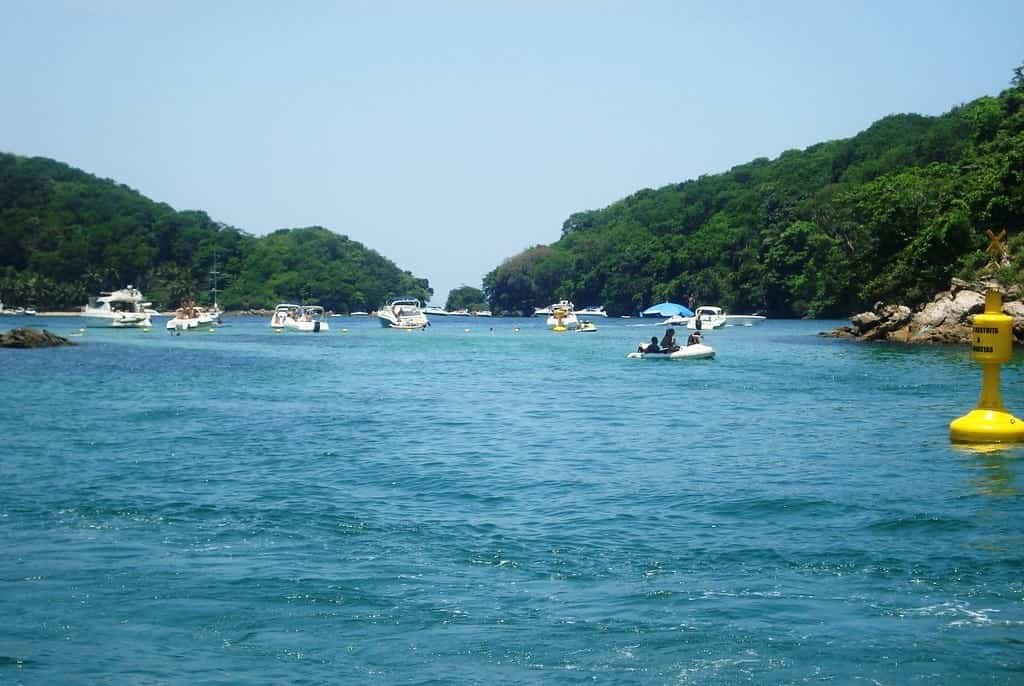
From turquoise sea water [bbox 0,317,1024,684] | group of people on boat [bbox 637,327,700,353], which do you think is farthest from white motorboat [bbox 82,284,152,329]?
turquoise sea water [bbox 0,317,1024,684]

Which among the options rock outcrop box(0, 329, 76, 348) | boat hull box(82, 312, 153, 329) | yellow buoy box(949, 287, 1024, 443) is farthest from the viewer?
boat hull box(82, 312, 153, 329)

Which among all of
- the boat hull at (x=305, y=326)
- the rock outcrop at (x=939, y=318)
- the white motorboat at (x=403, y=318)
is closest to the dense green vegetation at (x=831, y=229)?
the rock outcrop at (x=939, y=318)

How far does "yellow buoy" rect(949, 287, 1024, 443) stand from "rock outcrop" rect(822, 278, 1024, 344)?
113ft

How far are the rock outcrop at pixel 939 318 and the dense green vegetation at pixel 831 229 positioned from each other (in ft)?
8.03

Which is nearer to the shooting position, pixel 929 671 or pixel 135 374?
pixel 929 671

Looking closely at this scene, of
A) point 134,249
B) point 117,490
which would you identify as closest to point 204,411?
point 117,490

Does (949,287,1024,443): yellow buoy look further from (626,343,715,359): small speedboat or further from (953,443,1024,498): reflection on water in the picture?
(626,343,715,359): small speedboat

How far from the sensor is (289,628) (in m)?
9.45

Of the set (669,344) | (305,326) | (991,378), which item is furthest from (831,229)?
(991,378)

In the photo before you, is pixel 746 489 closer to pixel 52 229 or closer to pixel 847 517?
pixel 847 517

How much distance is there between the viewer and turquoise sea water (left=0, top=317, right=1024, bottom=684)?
8656 mm

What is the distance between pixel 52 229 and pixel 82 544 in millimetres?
186606

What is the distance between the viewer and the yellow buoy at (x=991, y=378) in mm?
18609

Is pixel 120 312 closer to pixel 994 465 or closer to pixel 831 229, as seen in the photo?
pixel 831 229
